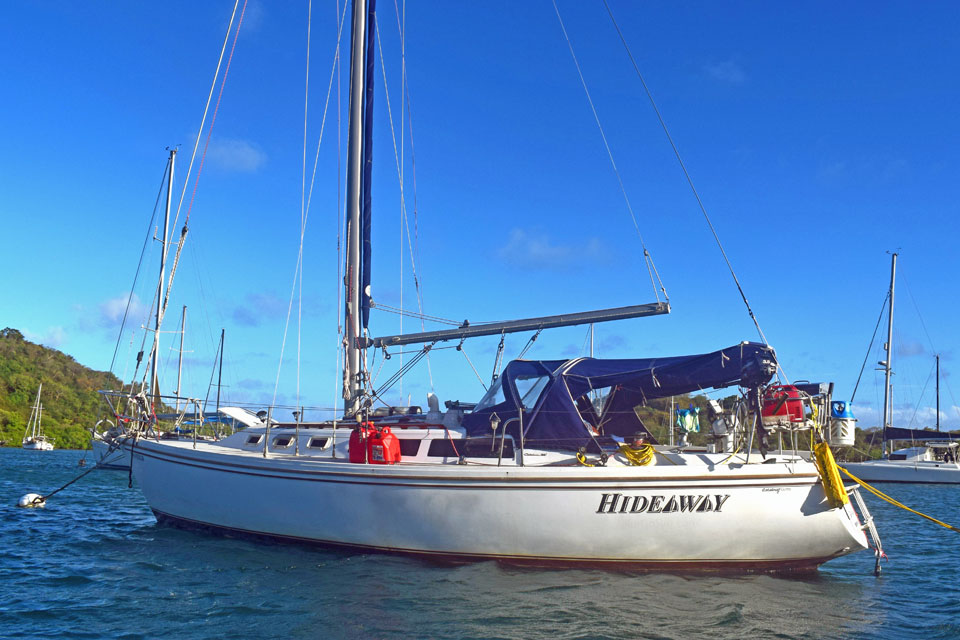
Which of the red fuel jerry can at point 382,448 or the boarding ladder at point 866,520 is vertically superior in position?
the red fuel jerry can at point 382,448

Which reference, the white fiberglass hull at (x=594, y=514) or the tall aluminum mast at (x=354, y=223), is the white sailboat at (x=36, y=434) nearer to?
the tall aluminum mast at (x=354, y=223)

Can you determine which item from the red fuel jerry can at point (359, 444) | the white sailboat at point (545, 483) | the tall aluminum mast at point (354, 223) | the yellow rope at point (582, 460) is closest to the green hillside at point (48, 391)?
the tall aluminum mast at point (354, 223)

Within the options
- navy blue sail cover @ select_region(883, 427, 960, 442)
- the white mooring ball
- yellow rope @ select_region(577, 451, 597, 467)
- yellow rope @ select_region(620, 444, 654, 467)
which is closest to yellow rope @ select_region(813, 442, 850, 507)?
yellow rope @ select_region(620, 444, 654, 467)

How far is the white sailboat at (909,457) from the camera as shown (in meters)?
35.5

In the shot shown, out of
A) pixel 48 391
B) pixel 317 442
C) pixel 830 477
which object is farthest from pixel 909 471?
pixel 48 391

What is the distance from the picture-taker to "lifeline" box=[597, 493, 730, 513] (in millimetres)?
9195

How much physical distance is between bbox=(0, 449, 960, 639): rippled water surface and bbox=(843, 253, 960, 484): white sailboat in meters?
28.0

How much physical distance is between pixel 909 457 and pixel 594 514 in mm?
37037

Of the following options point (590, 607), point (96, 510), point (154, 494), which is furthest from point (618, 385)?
point (96, 510)

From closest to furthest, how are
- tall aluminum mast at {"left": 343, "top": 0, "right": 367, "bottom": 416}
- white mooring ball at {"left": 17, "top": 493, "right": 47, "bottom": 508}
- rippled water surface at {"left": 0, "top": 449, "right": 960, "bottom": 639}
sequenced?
rippled water surface at {"left": 0, "top": 449, "right": 960, "bottom": 639}
tall aluminum mast at {"left": 343, "top": 0, "right": 367, "bottom": 416}
white mooring ball at {"left": 17, "top": 493, "right": 47, "bottom": 508}

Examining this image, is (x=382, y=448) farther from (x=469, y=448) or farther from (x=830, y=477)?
(x=830, y=477)

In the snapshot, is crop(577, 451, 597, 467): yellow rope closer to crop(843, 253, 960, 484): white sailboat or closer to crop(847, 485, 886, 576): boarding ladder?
crop(847, 485, 886, 576): boarding ladder

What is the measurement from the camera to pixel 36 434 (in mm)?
54312

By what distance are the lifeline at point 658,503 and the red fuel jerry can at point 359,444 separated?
142 inches
